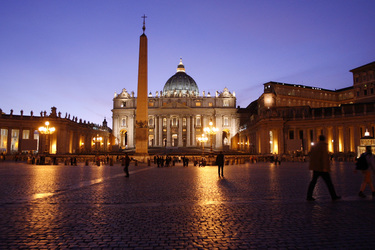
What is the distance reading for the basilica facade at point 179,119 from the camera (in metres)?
97.8

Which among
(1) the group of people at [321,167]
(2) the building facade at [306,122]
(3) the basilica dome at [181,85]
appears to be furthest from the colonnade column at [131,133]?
(1) the group of people at [321,167]

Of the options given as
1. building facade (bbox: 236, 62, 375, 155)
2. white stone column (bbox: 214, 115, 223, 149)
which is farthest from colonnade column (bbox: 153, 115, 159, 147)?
building facade (bbox: 236, 62, 375, 155)

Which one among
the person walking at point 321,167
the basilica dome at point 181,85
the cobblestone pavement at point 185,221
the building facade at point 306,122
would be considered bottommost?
the cobblestone pavement at point 185,221

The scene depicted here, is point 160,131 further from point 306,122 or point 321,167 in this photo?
point 321,167

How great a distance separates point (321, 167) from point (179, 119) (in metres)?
89.6

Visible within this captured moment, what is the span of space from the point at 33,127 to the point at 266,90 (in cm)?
5258

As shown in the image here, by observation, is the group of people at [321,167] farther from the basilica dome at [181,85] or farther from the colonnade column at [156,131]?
the basilica dome at [181,85]

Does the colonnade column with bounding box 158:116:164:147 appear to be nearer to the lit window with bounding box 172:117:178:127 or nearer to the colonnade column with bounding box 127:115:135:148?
the lit window with bounding box 172:117:178:127

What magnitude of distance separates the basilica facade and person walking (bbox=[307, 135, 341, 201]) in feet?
286

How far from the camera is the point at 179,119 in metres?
98.2

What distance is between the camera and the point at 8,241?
507 centimetres

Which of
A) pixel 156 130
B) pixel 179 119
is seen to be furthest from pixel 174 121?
pixel 156 130

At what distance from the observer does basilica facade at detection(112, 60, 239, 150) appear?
3851 inches

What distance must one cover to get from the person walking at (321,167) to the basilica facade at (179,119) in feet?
286
